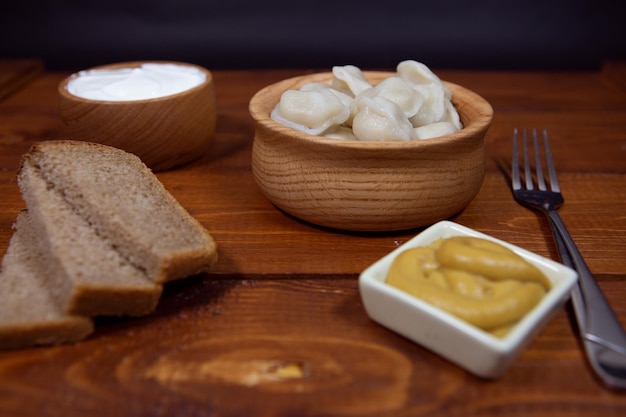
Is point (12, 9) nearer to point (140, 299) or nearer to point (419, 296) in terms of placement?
point (140, 299)

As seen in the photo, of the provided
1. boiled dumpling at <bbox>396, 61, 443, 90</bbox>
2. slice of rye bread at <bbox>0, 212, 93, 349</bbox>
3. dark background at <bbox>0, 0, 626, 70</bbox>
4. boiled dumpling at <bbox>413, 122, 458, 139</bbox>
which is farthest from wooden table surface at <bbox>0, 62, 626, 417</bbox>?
dark background at <bbox>0, 0, 626, 70</bbox>

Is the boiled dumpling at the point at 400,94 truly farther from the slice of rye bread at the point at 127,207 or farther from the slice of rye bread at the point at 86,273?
the slice of rye bread at the point at 86,273

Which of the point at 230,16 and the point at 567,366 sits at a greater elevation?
the point at 230,16

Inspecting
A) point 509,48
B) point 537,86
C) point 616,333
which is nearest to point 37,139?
point 616,333

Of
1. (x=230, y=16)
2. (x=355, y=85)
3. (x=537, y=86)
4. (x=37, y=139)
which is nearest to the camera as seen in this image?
(x=355, y=85)

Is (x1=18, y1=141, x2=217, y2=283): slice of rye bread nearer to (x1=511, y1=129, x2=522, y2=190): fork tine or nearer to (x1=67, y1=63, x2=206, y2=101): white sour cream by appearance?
(x1=67, y1=63, x2=206, y2=101): white sour cream

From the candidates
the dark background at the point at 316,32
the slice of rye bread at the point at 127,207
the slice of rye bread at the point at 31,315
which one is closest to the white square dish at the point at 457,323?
the slice of rye bread at the point at 127,207
